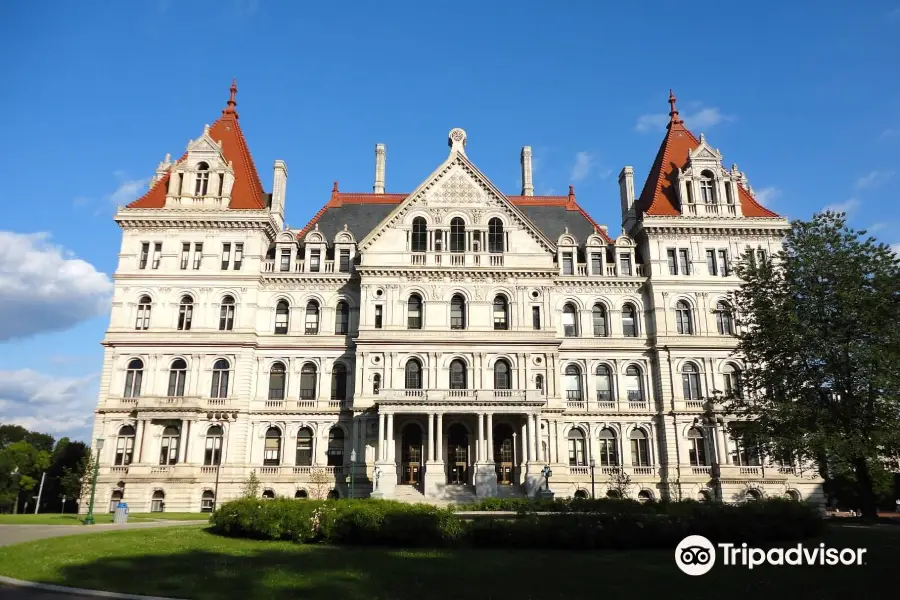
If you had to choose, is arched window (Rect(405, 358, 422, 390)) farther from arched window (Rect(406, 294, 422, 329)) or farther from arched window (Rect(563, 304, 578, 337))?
arched window (Rect(563, 304, 578, 337))

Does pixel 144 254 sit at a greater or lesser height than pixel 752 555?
greater

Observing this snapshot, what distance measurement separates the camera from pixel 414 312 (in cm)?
4525

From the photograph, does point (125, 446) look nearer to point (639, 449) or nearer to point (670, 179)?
point (639, 449)

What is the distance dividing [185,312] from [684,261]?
116 ft

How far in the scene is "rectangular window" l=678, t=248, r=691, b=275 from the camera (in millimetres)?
46969

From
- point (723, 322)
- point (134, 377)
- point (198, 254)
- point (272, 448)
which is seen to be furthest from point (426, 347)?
point (723, 322)

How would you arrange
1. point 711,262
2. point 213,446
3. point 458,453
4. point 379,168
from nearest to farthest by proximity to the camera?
1. point 213,446
2. point 458,453
3. point 711,262
4. point 379,168

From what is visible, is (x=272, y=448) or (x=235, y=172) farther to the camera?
(x=235, y=172)

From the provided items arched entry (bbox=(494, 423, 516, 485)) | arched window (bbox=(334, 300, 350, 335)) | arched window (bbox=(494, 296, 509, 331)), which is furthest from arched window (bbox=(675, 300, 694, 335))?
arched window (bbox=(334, 300, 350, 335))

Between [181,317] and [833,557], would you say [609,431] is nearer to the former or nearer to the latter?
[833,557]

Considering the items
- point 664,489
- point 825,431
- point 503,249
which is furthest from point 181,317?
point 825,431

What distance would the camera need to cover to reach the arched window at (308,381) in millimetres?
45062

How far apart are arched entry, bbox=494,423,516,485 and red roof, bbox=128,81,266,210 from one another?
75.9 feet

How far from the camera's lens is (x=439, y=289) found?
4509 cm
